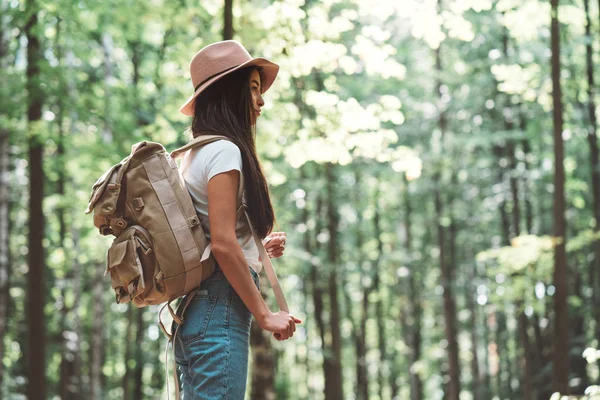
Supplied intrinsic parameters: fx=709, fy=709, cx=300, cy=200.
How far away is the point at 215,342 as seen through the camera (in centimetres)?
278

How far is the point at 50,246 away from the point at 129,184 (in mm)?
22156

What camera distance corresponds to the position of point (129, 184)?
2834 mm

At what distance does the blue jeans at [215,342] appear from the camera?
2.75m

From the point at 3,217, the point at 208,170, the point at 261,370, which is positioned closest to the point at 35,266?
the point at 3,217

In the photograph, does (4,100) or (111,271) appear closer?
(111,271)

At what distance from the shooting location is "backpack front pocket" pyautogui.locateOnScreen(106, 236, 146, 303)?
2.77 meters

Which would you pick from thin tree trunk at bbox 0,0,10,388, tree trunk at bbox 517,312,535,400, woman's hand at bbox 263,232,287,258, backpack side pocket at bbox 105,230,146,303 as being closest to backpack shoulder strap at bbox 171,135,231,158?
backpack side pocket at bbox 105,230,146,303

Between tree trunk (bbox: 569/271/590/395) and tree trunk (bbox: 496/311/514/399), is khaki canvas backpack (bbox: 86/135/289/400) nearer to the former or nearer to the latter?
tree trunk (bbox: 569/271/590/395)

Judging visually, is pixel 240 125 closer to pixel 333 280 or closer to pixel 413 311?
pixel 333 280

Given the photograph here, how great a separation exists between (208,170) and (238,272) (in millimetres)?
427

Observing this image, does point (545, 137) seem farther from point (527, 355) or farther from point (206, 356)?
point (206, 356)

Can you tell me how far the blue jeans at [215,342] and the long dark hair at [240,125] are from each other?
31cm

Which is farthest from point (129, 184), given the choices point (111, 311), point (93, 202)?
point (111, 311)

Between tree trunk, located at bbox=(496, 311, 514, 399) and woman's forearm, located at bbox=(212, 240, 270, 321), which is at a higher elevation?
woman's forearm, located at bbox=(212, 240, 270, 321)
